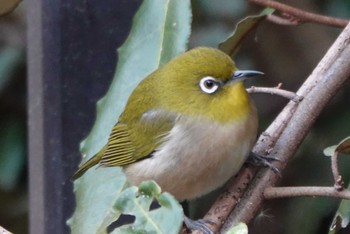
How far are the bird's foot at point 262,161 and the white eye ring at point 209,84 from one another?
0.30 m

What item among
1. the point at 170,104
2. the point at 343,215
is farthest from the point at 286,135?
the point at 170,104

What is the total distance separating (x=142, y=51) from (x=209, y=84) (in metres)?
0.21

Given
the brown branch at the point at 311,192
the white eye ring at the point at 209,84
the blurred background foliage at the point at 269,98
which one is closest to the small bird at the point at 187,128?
the white eye ring at the point at 209,84

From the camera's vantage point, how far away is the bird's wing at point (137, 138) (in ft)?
8.18

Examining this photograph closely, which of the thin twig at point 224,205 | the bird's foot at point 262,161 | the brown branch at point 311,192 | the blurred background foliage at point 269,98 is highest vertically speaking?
the brown branch at point 311,192

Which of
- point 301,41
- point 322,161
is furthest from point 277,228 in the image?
point 301,41

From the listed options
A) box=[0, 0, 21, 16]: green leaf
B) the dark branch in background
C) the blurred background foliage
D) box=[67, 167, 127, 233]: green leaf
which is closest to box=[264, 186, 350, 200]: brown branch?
the dark branch in background

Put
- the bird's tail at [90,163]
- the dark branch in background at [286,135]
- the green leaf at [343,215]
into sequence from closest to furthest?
1. the dark branch in background at [286,135]
2. the green leaf at [343,215]
3. the bird's tail at [90,163]

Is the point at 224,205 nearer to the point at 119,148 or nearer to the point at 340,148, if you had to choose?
the point at 340,148

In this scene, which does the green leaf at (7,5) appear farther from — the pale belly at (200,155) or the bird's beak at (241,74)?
the bird's beak at (241,74)

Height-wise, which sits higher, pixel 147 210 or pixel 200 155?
pixel 147 210

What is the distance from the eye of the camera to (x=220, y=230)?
1.89 metres

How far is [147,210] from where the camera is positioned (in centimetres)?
173

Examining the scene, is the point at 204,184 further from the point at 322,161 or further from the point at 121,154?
the point at 322,161
